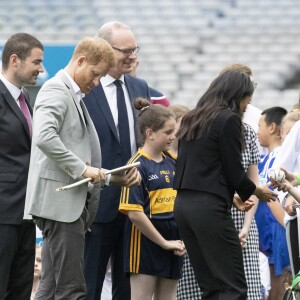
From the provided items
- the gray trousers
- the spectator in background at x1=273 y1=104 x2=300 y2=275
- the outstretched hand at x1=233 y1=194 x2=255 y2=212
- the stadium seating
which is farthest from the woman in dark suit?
the stadium seating

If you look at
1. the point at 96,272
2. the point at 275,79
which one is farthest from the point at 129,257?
the point at 275,79

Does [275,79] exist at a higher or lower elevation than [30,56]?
higher

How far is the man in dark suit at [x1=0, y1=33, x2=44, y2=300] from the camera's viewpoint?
5.41m

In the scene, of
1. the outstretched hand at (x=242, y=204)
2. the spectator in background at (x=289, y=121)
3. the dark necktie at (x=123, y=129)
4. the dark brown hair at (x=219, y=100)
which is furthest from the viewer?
the spectator in background at (x=289, y=121)

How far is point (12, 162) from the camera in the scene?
17.8 ft

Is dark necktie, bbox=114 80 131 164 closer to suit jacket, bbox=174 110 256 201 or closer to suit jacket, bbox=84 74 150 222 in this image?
suit jacket, bbox=84 74 150 222

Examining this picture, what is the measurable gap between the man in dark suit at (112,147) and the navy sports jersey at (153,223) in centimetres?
13

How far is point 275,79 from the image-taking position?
1997cm

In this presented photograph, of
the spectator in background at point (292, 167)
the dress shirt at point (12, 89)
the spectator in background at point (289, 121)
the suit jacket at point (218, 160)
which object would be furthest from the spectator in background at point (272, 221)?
the dress shirt at point (12, 89)

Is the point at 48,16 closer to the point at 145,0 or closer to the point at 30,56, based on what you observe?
the point at 145,0

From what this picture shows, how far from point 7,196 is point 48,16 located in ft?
53.9

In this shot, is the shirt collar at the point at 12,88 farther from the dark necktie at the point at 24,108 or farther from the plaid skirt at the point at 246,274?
the plaid skirt at the point at 246,274

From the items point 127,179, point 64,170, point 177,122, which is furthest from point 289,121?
point 64,170

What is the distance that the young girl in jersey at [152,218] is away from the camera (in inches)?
226
